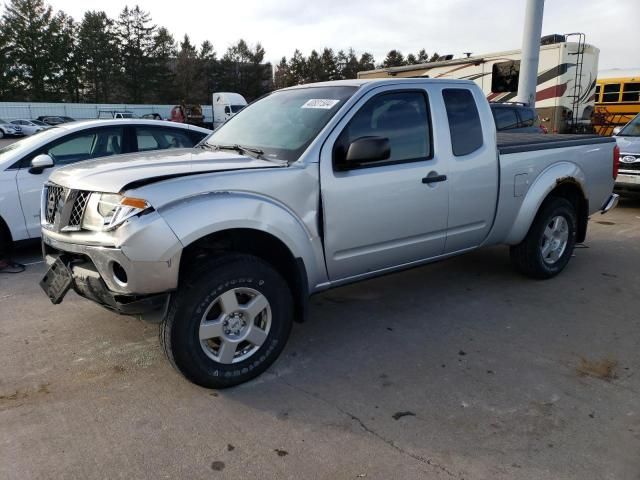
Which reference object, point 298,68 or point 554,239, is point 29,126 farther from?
point 298,68

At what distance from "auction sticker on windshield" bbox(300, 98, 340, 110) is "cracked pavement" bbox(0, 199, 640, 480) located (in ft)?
5.62

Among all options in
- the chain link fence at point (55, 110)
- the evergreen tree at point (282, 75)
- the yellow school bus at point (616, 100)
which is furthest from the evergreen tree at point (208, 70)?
the yellow school bus at point (616, 100)

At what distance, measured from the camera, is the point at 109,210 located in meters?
2.93

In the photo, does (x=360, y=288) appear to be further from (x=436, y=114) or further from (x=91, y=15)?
(x=91, y=15)

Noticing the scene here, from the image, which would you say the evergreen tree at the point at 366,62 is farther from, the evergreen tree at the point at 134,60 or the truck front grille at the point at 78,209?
the truck front grille at the point at 78,209

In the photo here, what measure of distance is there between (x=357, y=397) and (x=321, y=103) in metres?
2.06

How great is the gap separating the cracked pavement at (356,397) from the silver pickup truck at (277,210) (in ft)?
1.27

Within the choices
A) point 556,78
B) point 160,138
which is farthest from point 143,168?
point 556,78

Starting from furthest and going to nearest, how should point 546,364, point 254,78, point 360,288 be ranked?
1. point 254,78
2. point 360,288
3. point 546,364

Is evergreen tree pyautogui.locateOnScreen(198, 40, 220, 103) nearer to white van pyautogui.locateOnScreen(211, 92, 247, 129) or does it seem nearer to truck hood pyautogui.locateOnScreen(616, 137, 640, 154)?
white van pyautogui.locateOnScreen(211, 92, 247, 129)

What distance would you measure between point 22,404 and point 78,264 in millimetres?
868

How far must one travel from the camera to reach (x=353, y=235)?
360 cm

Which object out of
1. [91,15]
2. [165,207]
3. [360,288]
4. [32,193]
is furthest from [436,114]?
[91,15]

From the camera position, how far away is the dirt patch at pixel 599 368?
11.0ft
